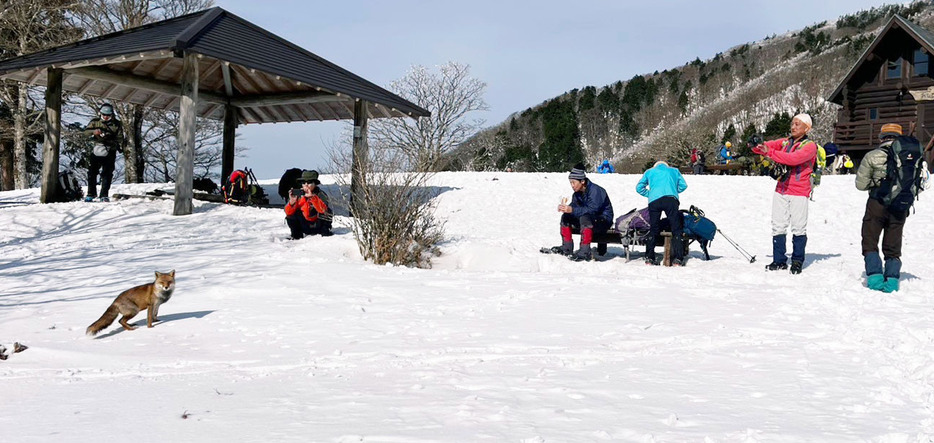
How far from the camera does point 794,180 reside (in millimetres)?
8148

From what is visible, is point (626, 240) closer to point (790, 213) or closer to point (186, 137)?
point (790, 213)

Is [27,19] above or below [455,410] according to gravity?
above

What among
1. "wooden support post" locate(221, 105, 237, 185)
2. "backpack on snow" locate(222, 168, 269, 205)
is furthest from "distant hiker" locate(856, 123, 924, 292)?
"wooden support post" locate(221, 105, 237, 185)

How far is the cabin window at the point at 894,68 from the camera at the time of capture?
29219 mm

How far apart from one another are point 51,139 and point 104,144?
106 centimetres

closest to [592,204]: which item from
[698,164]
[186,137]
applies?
[186,137]

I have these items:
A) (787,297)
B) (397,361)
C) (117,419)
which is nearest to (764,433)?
(397,361)

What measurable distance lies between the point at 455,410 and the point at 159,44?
10896 millimetres

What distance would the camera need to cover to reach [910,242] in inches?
465

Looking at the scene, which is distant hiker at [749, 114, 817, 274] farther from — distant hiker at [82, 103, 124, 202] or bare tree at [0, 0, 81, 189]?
bare tree at [0, 0, 81, 189]

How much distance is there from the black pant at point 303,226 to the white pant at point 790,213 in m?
6.27

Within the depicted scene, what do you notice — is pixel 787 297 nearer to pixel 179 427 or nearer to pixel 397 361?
pixel 397 361

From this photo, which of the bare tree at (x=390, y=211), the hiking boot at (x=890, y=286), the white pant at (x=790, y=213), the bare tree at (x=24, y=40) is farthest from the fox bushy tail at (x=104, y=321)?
the bare tree at (x=24, y=40)

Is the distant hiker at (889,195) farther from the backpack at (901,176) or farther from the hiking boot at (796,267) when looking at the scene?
the hiking boot at (796,267)
